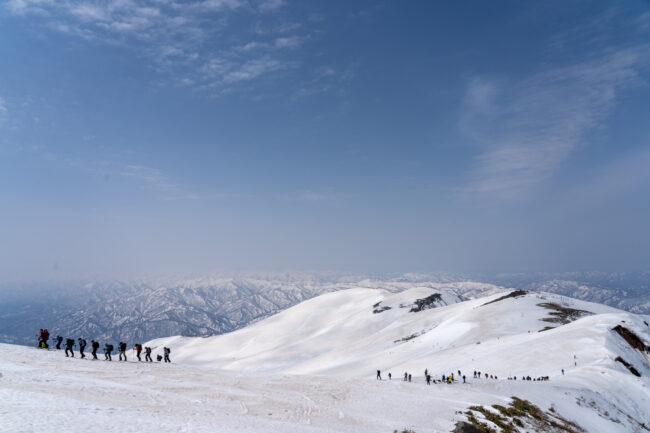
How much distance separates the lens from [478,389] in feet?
104

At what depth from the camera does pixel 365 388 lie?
29078 millimetres

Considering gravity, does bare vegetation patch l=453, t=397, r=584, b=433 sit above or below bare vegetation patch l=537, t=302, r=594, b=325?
below

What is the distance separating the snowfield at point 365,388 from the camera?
16.7m

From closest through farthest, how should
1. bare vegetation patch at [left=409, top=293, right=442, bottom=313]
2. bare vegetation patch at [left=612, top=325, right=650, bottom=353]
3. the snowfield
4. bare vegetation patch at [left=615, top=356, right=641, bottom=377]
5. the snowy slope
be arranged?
1. the snowfield
2. bare vegetation patch at [left=615, top=356, right=641, bottom=377]
3. the snowy slope
4. bare vegetation patch at [left=612, top=325, right=650, bottom=353]
5. bare vegetation patch at [left=409, top=293, right=442, bottom=313]

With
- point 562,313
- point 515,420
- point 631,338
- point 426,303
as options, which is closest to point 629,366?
point 631,338

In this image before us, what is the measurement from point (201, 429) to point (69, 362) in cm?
1934

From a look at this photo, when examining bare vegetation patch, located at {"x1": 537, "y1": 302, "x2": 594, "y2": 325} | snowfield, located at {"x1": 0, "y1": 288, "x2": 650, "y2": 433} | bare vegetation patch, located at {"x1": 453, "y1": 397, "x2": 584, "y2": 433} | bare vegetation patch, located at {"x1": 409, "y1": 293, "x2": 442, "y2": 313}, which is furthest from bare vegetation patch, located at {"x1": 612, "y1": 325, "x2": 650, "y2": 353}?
bare vegetation patch, located at {"x1": 409, "y1": 293, "x2": 442, "y2": 313}

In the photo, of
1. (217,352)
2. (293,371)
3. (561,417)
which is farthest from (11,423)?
(217,352)

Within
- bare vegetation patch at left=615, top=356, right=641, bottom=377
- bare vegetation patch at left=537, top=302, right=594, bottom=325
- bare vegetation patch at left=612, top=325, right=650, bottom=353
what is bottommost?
bare vegetation patch at left=615, top=356, right=641, bottom=377

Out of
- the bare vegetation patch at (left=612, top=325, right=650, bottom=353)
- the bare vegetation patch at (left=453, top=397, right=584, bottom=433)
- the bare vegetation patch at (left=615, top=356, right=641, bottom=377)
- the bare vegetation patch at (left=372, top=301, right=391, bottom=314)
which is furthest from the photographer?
the bare vegetation patch at (left=372, top=301, right=391, bottom=314)

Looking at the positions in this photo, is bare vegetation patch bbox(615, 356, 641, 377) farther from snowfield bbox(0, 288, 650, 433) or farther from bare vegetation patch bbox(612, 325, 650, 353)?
bare vegetation patch bbox(612, 325, 650, 353)

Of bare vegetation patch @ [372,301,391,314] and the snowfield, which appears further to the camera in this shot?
bare vegetation patch @ [372,301,391,314]

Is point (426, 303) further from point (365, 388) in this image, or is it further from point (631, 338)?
point (365, 388)

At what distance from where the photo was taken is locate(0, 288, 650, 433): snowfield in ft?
54.9
